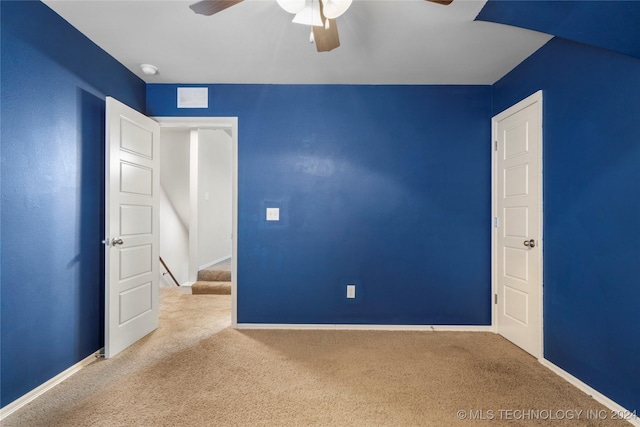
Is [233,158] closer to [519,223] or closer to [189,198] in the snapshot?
[189,198]

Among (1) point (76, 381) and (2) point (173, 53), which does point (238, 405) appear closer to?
(1) point (76, 381)

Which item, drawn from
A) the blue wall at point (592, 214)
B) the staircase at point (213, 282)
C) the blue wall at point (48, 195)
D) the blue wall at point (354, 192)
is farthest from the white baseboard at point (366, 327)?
the staircase at point (213, 282)

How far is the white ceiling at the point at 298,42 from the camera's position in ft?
6.42

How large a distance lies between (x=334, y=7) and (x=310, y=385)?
88.2 inches

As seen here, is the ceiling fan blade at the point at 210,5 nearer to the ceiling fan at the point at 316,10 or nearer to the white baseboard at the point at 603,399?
the ceiling fan at the point at 316,10

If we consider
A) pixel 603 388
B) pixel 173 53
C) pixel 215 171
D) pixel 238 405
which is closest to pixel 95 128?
pixel 173 53

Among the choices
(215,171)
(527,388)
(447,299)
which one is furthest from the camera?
(215,171)

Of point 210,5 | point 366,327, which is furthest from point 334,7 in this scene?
point 366,327

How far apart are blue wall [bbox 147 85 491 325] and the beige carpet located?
16.3 inches

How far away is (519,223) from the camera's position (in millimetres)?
2619

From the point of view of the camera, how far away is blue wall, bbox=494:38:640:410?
171cm

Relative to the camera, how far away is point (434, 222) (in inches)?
120

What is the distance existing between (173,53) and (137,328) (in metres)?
2.39

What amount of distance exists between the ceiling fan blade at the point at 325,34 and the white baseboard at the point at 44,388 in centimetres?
274
